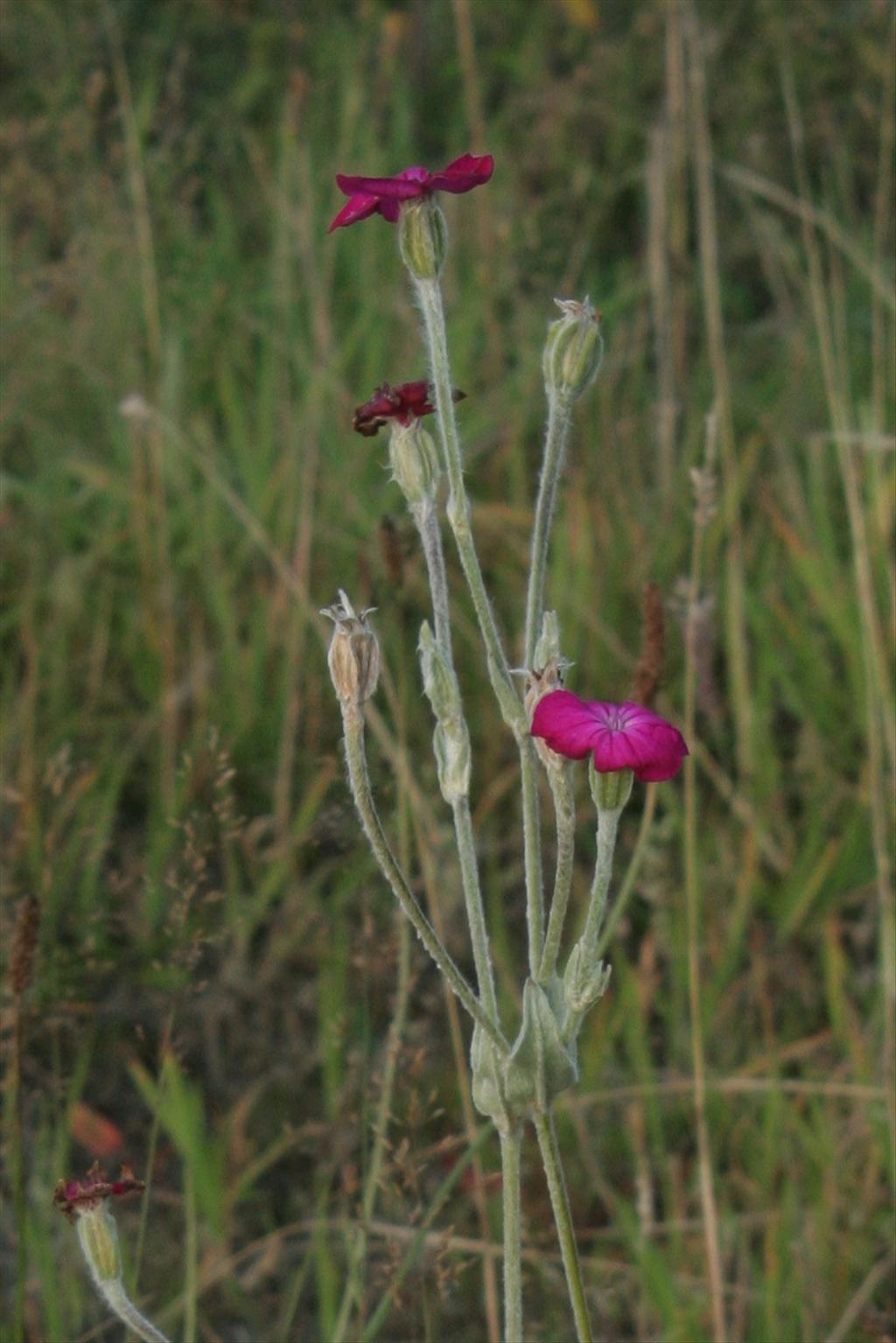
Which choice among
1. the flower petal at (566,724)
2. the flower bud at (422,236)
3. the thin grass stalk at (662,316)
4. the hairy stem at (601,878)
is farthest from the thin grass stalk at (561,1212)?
the thin grass stalk at (662,316)

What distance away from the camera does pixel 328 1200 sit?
1756mm

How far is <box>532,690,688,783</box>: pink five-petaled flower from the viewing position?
84cm

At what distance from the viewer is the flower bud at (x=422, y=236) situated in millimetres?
942

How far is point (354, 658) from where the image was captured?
879 mm

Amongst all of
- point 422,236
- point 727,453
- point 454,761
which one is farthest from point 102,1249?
point 727,453

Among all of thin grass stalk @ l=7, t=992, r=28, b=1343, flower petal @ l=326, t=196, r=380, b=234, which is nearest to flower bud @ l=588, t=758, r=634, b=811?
flower petal @ l=326, t=196, r=380, b=234

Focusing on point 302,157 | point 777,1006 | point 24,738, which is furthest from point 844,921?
point 302,157

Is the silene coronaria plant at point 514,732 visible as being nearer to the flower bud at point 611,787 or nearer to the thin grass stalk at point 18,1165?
the flower bud at point 611,787

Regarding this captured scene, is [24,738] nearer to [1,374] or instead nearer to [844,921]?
[1,374]

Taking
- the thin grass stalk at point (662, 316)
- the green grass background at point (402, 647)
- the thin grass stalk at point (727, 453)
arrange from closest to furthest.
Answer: the green grass background at point (402, 647), the thin grass stalk at point (727, 453), the thin grass stalk at point (662, 316)

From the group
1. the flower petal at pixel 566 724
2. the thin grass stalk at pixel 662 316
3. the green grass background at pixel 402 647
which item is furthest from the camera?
the thin grass stalk at pixel 662 316

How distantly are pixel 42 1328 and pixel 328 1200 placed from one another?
35 cm

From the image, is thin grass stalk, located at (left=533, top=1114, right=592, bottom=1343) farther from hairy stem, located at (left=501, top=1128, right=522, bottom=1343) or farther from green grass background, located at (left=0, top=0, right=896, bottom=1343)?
green grass background, located at (left=0, top=0, right=896, bottom=1343)

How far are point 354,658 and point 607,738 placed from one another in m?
0.14
